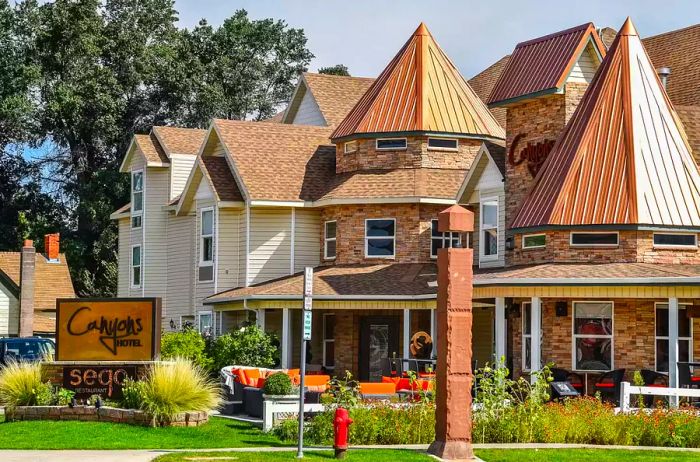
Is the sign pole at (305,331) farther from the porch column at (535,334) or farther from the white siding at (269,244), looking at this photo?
the white siding at (269,244)

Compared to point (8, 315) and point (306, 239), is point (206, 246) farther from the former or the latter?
point (8, 315)

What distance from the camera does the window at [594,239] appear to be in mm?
33688

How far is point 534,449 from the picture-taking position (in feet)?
73.6

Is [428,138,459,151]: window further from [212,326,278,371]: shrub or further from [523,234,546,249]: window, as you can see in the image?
[523,234,546,249]: window

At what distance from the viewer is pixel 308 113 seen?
51.1 m

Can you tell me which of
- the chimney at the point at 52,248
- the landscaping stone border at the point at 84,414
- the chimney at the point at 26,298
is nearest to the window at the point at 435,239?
the landscaping stone border at the point at 84,414

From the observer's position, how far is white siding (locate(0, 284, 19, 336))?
56.1 m

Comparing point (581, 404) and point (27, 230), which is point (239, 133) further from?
point (27, 230)

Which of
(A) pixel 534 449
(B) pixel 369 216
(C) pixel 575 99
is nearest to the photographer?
(A) pixel 534 449

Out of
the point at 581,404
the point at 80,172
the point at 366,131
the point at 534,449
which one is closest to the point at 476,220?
the point at 366,131

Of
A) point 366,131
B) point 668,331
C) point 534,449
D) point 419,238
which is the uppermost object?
point 366,131

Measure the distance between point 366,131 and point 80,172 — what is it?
101 feet

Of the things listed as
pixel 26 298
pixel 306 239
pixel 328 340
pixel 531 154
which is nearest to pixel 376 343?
pixel 328 340

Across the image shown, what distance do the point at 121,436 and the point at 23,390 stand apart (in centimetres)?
398
